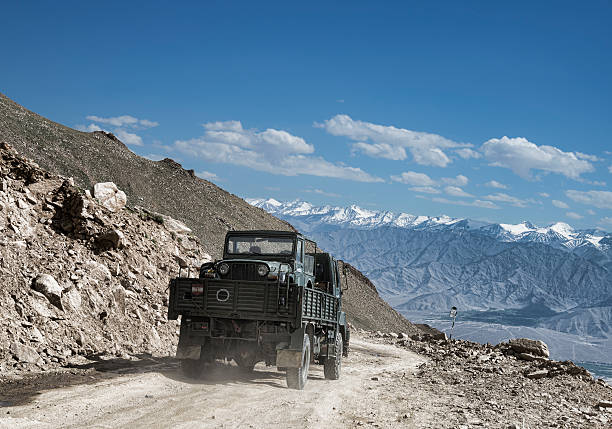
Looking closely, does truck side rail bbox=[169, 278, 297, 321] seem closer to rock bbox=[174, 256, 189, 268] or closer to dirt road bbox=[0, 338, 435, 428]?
dirt road bbox=[0, 338, 435, 428]

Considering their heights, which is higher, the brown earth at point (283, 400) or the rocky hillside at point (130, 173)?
the rocky hillside at point (130, 173)

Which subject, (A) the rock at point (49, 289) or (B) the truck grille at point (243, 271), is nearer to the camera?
(B) the truck grille at point (243, 271)

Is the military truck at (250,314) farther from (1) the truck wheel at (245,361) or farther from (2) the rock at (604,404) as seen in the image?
(2) the rock at (604,404)

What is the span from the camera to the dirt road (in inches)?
362

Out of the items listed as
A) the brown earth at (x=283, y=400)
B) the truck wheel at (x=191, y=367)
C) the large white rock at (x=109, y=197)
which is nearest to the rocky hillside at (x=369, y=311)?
the large white rock at (x=109, y=197)

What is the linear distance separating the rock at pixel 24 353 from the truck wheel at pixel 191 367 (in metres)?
3.33

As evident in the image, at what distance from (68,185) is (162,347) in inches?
283

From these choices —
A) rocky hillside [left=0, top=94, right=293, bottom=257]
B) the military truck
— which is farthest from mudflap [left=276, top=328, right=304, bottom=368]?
rocky hillside [left=0, top=94, right=293, bottom=257]

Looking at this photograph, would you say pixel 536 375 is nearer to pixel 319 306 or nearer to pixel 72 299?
pixel 319 306

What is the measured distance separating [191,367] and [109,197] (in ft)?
43.1

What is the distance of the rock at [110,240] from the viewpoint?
2022cm

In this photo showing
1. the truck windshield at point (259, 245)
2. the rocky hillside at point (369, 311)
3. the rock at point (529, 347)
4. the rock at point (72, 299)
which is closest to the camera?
the truck windshield at point (259, 245)

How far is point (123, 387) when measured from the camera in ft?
37.8

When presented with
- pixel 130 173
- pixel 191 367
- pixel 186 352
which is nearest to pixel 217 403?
pixel 186 352
